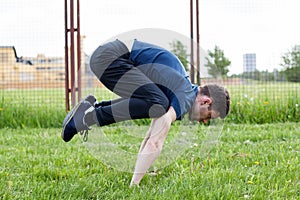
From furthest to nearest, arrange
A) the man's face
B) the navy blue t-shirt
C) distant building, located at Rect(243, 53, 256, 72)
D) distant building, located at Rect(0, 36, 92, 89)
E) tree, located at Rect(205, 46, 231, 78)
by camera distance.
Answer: distant building, located at Rect(0, 36, 92, 89), distant building, located at Rect(243, 53, 256, 72), tree, located at Rect(205, 46, 231, 78), the man's face, the navy blue t-shirt

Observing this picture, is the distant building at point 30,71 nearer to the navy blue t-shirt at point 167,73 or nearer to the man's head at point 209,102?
the navy blue t-shirt at point 167,73

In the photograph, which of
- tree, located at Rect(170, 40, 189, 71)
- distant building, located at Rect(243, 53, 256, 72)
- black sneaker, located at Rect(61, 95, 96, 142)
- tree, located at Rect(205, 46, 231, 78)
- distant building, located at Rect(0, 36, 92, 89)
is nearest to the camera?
black sneaker, located at Rect(61, 95, 96, 142)

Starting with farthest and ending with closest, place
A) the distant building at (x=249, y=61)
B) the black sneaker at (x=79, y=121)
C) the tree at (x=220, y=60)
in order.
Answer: the distant building at (x=249, y=61) < the tree at (x=220, y=60) < the black sneaker at (x=79, y=121)

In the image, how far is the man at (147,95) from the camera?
Answer: 2725mm

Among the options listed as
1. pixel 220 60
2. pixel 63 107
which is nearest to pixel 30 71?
pixel 63 107

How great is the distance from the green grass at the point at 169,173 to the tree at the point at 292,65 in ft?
7.19

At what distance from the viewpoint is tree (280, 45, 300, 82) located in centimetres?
639

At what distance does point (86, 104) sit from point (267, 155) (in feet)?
4.66

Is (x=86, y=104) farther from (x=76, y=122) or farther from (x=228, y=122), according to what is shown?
(x=228, y=122)

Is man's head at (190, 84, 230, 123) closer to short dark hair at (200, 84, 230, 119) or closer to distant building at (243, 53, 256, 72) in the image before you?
short dark hair at (200, 84, 230, 119)

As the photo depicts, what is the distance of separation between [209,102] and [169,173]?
22.1 inches

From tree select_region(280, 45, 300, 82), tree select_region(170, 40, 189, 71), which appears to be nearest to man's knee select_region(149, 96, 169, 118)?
tree select_region(170, 40, 189, 71)

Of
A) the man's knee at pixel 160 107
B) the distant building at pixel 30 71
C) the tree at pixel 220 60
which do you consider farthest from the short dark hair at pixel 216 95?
the distant building at pixel 30 71

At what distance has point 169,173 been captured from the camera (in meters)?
3.12
